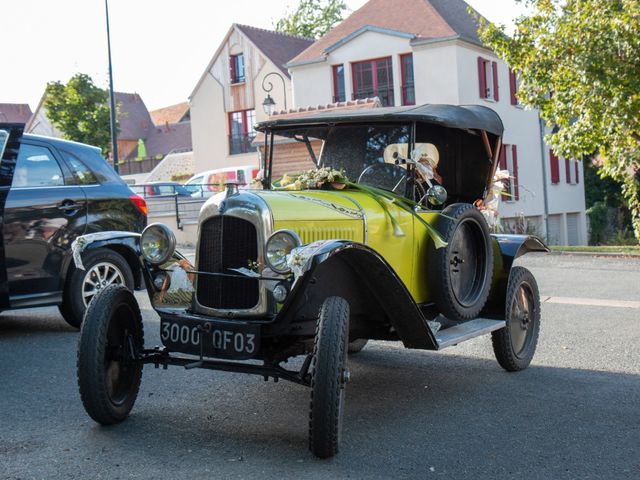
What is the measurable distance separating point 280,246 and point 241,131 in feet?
123

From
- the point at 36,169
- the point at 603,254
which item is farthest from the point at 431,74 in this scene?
the point at 36,169

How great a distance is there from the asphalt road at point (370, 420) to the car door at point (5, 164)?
1.84 ft

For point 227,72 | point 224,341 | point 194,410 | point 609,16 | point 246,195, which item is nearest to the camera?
point 224,341

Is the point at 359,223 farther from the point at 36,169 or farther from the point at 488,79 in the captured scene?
the point at 488,79

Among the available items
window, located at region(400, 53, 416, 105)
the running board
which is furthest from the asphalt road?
window, located at region(400, 53, 416, 105)

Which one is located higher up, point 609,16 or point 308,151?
point 609,16

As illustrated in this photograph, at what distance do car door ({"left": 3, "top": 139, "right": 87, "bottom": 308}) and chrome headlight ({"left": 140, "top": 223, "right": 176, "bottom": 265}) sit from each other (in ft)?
9.19

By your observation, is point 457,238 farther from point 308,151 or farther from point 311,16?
point 311,16

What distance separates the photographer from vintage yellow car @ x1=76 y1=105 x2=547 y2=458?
465 centimetres

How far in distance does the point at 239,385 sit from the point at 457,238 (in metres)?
1.96

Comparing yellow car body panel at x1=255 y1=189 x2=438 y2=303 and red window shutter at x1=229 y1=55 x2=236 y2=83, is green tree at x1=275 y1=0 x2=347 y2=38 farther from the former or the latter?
yellow car body panel at x1=255 y1=189 x2=438 y2=303

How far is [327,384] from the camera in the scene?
4246mm

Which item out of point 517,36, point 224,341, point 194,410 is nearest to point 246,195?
point 224,341

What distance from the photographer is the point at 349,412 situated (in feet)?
17.8
